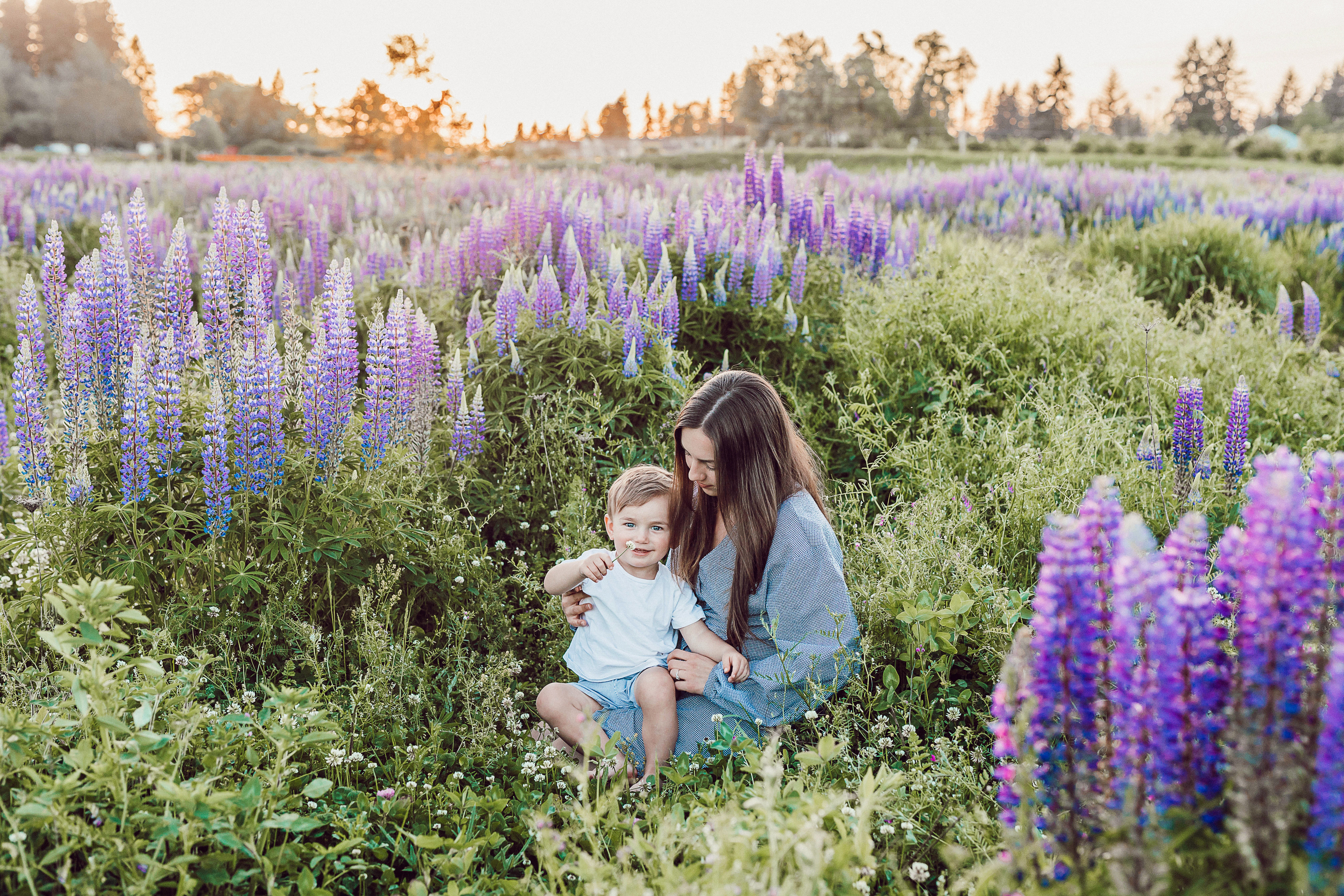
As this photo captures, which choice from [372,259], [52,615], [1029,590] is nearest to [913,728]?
[1029,590]

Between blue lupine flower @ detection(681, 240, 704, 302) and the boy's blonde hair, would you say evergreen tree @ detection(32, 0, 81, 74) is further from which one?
the boy's blonde hair

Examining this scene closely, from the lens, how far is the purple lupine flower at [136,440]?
Result: 3.25 m

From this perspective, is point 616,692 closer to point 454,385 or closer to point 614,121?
point 454,385

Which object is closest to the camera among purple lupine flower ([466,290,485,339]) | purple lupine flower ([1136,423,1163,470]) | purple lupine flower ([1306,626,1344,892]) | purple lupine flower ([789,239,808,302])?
purple lupine flower ([1306,626,1344,892])

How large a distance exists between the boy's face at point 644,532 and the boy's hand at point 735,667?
449 mm

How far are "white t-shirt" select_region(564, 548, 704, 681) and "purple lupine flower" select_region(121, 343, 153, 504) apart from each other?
1593 mm

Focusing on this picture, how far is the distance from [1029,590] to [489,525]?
8.11ft

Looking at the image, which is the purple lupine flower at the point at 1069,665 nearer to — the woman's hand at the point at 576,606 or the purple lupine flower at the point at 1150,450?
the woman's hand at the point at 576,606

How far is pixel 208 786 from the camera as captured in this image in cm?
209

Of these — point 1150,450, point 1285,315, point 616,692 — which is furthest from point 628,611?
point 1285,315

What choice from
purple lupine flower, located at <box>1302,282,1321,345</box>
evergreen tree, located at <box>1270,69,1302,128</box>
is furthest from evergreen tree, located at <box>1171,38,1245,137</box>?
purple lupine flower, located at <box>1302,282,1321,345</box>

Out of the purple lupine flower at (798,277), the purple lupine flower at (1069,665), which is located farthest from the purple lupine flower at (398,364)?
the purple lupine flower at (1069,665)

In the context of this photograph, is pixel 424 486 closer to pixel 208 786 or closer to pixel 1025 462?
pixel 208 786

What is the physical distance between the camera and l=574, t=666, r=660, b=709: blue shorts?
11.0 ft
